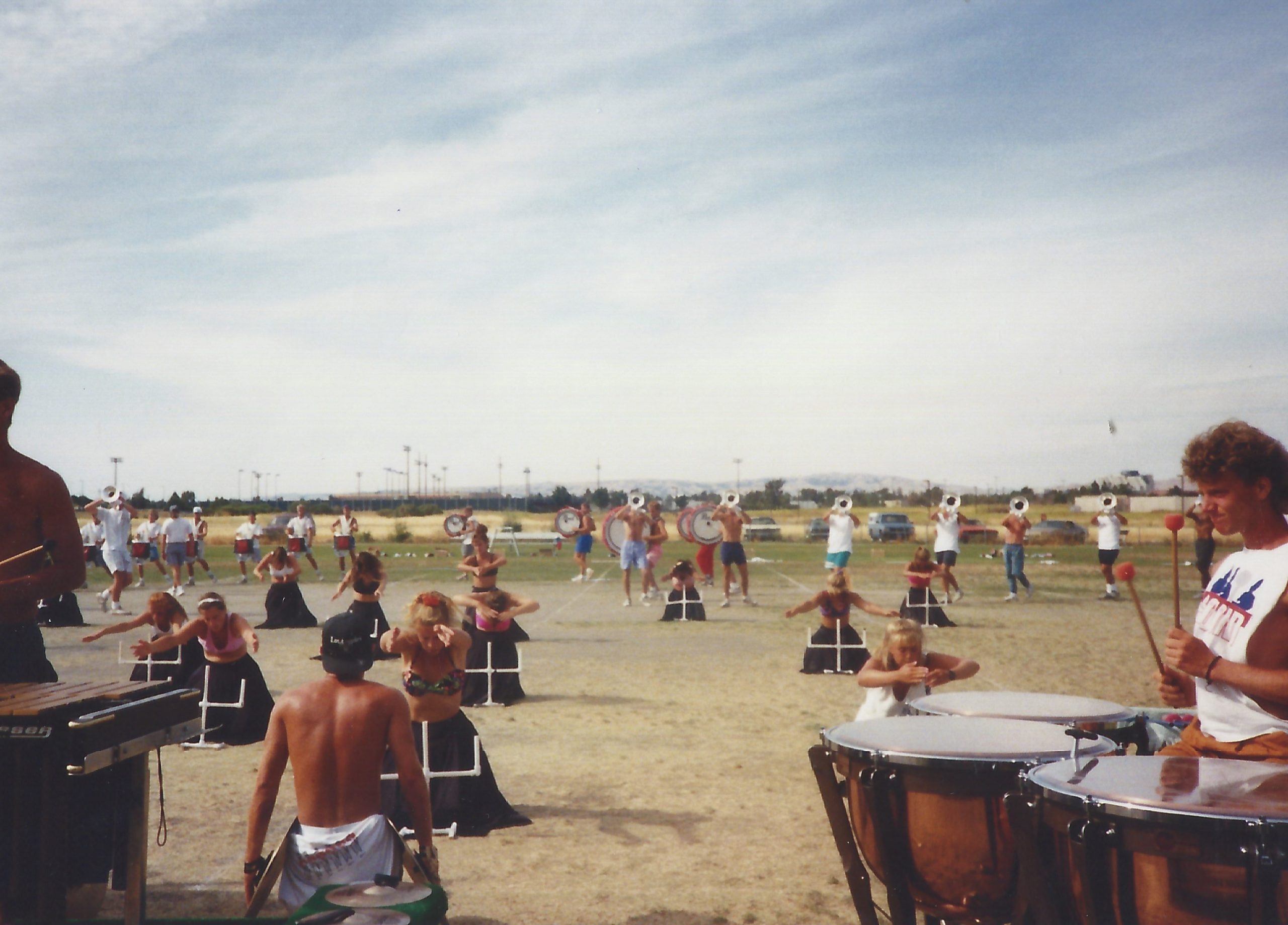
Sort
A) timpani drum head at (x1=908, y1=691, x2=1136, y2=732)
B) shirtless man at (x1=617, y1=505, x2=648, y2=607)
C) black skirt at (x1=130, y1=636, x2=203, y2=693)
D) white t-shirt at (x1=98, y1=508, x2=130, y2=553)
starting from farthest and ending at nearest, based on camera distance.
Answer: shirtless man at (x1=617, y1=505, x2=648, y2=607), white t-shirt at (x1=98, y1=508, x2=130, y2=553), black skirt at (x1=130, y1=636, x2=203, y2=693), timpani drum head at (x1=908, y1=691, x2=1136, y2=732)

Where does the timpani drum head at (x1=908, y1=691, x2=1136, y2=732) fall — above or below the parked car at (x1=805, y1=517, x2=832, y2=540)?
above

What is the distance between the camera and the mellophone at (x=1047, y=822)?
9.22 feet

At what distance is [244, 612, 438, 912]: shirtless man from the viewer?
4141 mm

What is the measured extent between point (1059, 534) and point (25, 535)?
5377 cm

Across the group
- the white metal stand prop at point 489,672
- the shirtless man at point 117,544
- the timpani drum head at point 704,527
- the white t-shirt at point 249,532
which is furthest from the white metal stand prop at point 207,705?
the white t-shirt at point 249,532

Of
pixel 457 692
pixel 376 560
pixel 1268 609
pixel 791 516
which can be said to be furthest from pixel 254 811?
pixel 791 516

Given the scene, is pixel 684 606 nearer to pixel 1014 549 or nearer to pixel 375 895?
pixel 1014 549

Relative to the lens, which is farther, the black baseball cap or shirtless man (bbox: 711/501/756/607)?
shirtless man (bbox: 711/501/756/607)

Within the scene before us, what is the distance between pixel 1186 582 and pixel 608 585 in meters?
14.2

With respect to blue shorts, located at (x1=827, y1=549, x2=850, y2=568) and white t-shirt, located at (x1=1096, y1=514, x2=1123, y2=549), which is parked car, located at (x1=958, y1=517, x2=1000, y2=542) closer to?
white t-shirt, located at (x1=1096, y1=514, x2=1123, y2=549)

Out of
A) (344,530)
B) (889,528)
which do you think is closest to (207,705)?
(344,530)

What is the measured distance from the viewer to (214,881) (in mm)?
5660

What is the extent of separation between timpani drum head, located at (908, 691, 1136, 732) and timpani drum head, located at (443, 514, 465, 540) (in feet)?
88.1

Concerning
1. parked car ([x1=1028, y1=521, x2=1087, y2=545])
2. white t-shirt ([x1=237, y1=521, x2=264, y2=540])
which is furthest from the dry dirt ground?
parked car ([x1=1028, y1=521, x2=1087, y2=545])
